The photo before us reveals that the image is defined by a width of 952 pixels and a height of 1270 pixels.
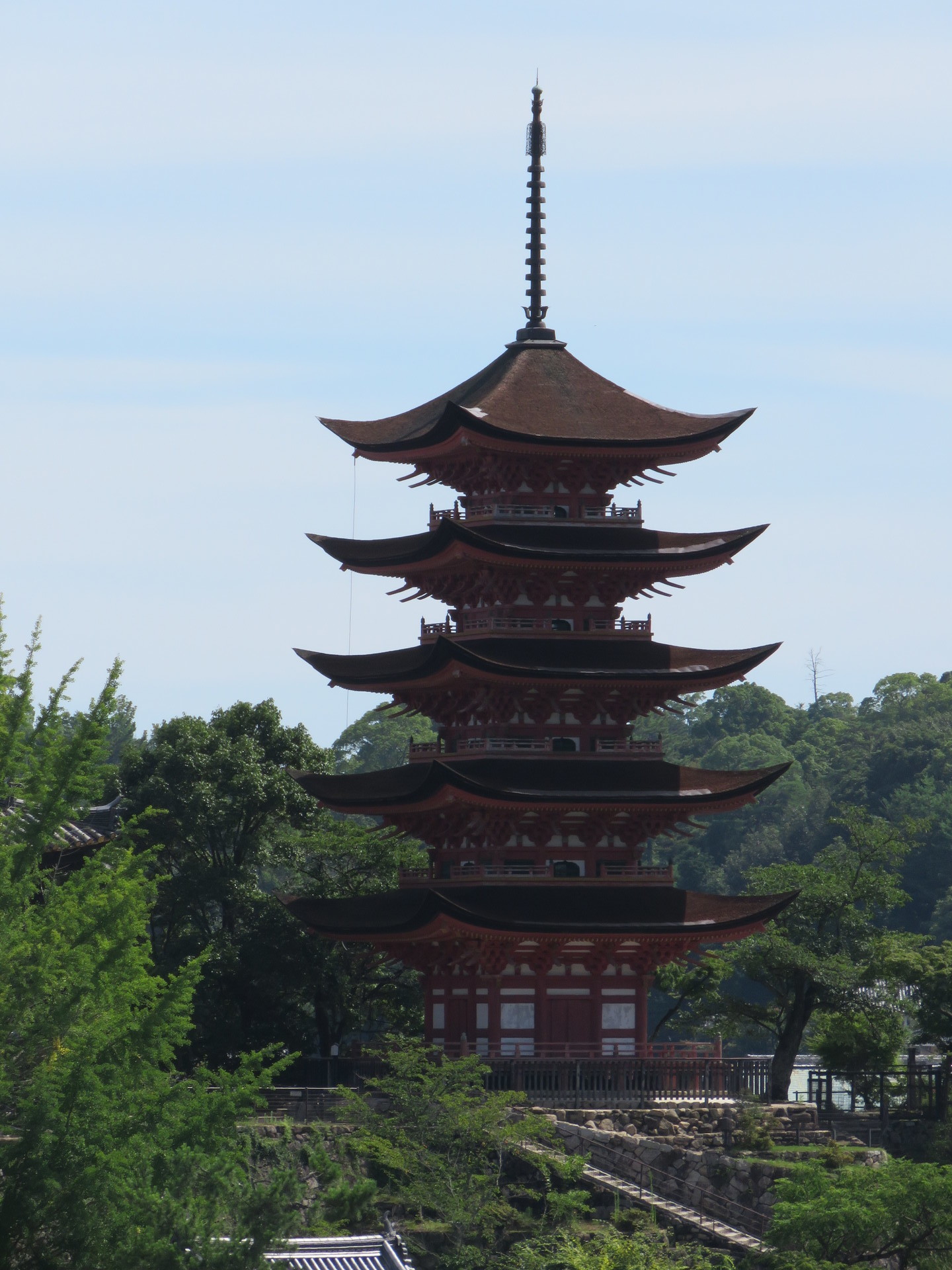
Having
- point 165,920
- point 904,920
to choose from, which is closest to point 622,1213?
point 165,920

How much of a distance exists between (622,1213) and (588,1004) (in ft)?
34.4

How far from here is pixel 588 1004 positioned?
196 feet

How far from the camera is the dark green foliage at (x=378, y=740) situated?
569ft

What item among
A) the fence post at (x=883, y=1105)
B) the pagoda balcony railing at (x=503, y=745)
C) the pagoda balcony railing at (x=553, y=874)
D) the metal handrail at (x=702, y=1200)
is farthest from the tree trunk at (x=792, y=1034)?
the metal handrail at (x=702, y=1200)

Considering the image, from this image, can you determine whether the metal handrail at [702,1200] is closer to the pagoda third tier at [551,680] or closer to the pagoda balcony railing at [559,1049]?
the pagoda balcony railing at [559,1049]

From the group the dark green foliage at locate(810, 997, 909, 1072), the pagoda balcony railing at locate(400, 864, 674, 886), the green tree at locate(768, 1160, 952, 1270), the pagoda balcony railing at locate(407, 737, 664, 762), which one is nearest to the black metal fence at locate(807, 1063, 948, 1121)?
the dark green foliage at locate(810, 997, 909, 1072)

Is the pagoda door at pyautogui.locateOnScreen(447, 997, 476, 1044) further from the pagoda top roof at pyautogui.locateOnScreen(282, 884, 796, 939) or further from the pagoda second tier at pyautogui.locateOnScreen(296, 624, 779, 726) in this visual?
the pagoda second tier at pyautogui.locateOnScreen(296, 624, 779, 726)

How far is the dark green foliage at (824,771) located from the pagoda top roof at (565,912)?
5569cm

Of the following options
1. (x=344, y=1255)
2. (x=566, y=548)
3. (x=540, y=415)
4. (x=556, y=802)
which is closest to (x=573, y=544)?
(x=566, y=548)

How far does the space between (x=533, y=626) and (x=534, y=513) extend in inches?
118

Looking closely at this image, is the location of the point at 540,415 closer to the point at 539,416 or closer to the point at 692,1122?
the point at 539,416

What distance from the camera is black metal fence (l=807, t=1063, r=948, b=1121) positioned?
208 feet

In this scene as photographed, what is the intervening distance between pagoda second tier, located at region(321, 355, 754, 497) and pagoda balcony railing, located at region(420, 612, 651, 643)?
11.3ft

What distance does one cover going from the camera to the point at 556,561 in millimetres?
60625
